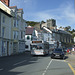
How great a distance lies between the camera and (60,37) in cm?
7931

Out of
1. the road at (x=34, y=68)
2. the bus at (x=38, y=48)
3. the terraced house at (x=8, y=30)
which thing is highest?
the terraced house at (x=8, y=30)

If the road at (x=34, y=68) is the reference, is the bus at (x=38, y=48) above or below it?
above

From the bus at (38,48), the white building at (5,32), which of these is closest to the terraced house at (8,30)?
the white building at (5,32)

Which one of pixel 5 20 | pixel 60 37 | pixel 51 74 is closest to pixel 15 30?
pixel 5 20

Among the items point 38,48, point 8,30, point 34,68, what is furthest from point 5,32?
point 34,68

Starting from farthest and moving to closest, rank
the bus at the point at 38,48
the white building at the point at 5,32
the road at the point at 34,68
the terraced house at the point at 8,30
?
the terraced house at the point at 8,30 → the white building at the point at 5,32 → the bus at the point at 38,48 → the road at the point at 34,68

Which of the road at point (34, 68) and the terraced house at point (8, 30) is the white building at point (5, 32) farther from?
the road at point (34, 68)

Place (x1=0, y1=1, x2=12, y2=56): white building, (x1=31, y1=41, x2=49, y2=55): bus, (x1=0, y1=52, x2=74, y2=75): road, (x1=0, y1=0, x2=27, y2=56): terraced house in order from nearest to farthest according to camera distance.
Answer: (x1=0, y1=52, x2=74, y2=75): road, (x1=31, y1=41, x2=49, y2=55): bus, (x1=0, y1=1, x2=12, y2=56): white building, (x1=0, y1=0, x2=27, y2=56): terraced house

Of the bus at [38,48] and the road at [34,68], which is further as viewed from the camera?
the bus at [38,48]

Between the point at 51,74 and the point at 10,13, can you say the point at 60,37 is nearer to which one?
the point at 10,13

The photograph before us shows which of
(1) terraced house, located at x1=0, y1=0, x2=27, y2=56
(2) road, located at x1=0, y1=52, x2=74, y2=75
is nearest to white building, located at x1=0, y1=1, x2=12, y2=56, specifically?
(1) terraced house, located at x1=0, y1=0, x2=27, y2=56

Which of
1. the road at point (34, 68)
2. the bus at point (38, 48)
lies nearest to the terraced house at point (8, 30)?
the bus at point (38, 48)

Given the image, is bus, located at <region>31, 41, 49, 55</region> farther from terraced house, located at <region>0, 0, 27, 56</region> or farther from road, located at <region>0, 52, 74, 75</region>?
road, located at <region>0, 52, 74, 75</region>

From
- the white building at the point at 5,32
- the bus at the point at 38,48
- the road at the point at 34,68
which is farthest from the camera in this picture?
the white building at the point at 5,32
